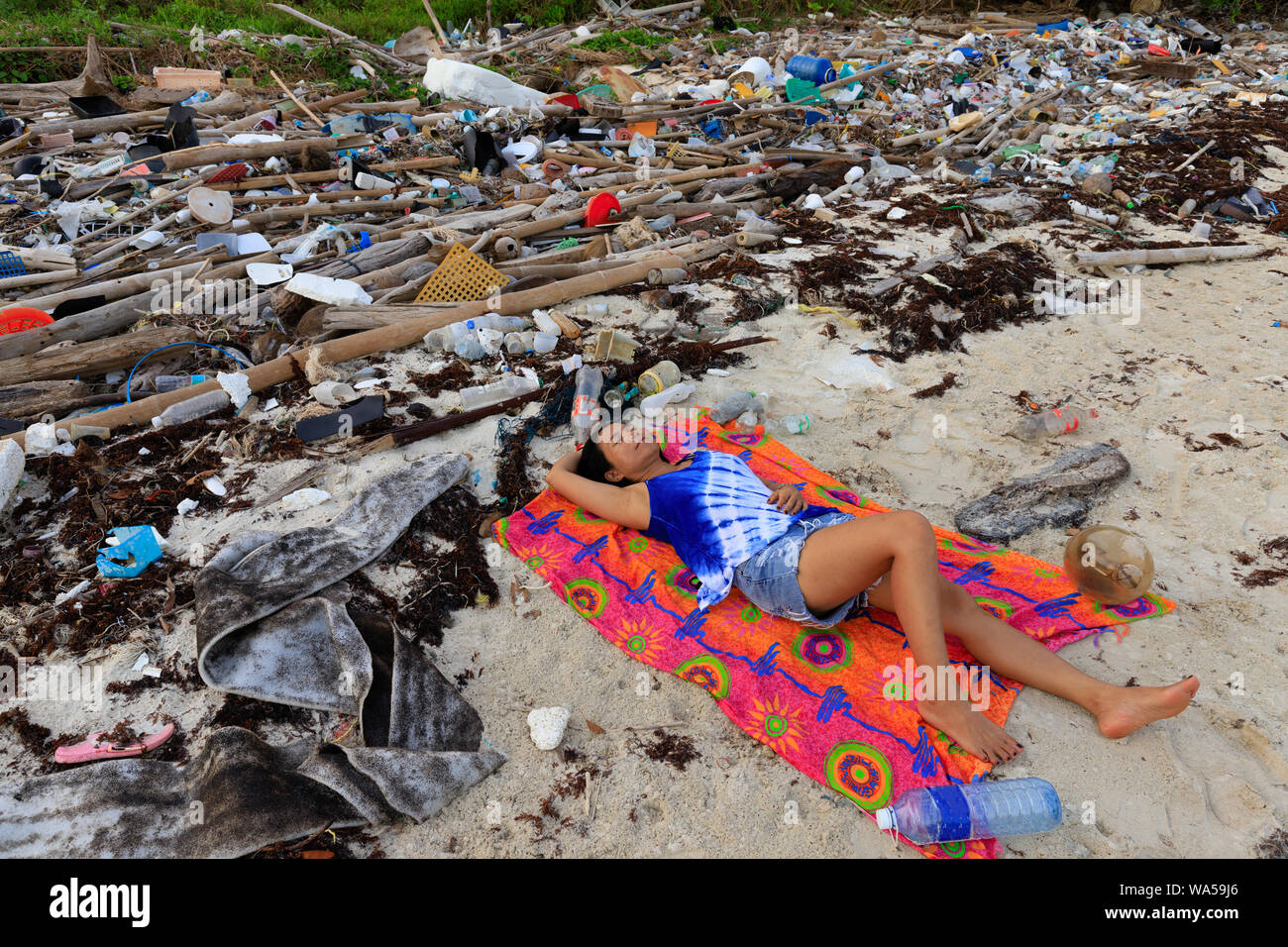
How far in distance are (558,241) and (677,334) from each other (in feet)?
6.86

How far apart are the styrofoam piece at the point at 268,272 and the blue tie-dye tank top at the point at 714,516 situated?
13.3 ft

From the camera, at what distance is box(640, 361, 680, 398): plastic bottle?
465 centimetres

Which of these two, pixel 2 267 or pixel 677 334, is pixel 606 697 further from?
pixel 2 267

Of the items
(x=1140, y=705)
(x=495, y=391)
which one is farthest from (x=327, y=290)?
(x=1140, y=705)

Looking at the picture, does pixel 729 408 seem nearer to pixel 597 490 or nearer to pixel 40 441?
pixel 597 490

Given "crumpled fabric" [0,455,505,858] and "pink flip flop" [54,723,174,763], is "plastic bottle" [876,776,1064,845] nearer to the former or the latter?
"crumpled fabric" [0,455,505,858]

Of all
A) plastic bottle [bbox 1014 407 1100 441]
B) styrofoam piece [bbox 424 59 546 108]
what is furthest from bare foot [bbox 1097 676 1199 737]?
styrofoam piece [bbox 424 59 546 108]

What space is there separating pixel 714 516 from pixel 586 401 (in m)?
1.47

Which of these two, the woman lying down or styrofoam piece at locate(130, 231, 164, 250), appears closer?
the woman lying down

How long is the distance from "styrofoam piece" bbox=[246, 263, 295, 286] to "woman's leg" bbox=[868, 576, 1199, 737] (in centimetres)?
524

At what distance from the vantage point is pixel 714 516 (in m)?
3.09

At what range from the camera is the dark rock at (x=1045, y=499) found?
3617mm
